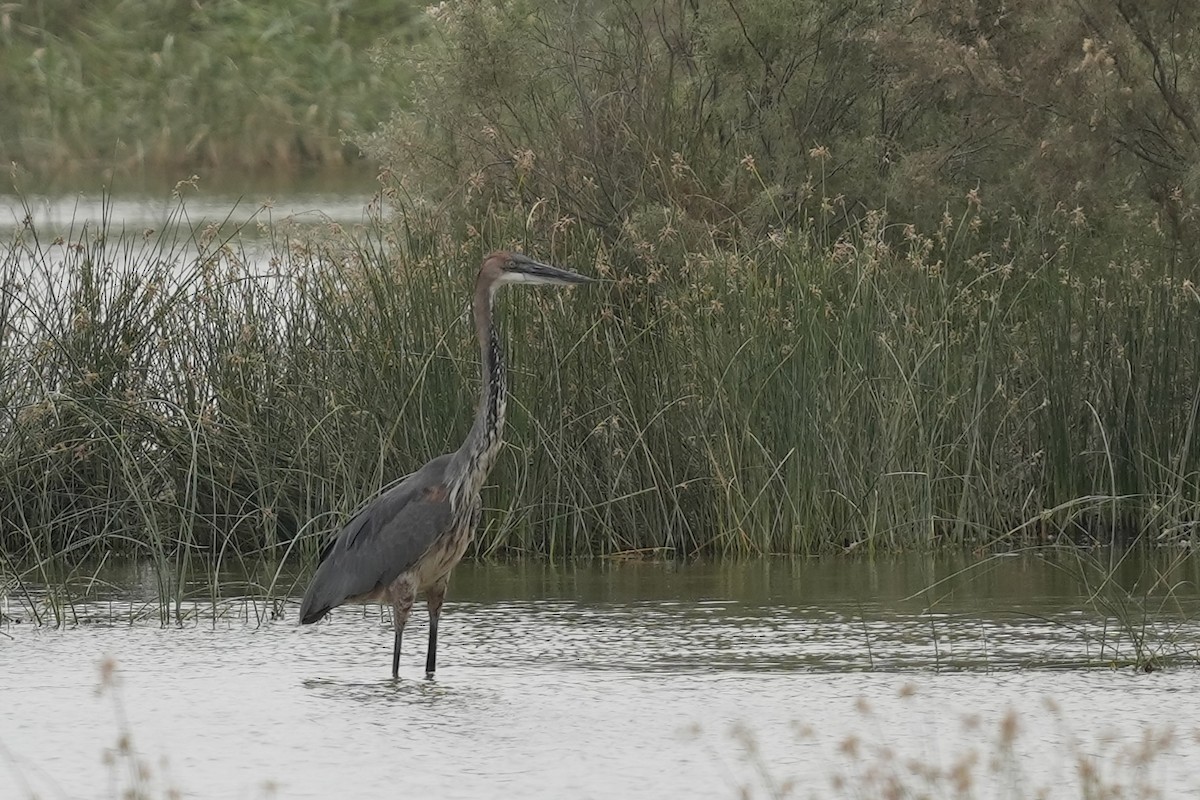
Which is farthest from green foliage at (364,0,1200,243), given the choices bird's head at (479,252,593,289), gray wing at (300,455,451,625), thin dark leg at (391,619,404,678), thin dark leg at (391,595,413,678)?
thin dark leg at (391,619,404,678)

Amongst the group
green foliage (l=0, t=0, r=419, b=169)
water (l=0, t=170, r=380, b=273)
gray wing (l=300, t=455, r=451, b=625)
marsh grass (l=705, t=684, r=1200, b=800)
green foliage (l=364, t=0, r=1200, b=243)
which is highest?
green foliage (l=0, t=0, r=419, b=169)

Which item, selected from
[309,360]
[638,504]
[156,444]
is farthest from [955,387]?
[156,444]

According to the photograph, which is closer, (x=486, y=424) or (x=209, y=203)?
(x=486, y=424)

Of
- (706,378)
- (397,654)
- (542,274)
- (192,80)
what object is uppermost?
(192,80)

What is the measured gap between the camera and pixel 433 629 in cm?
691

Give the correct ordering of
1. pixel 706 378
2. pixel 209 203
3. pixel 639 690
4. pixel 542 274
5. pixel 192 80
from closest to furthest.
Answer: pixel 639 690, pixel 542 274, pixel 706 378, pixel 209 203, pixel 192 80

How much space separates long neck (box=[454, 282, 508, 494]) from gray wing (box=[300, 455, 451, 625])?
0.09 meters

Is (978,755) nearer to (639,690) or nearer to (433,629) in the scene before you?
(639,690)

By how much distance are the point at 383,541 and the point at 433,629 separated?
0.33m

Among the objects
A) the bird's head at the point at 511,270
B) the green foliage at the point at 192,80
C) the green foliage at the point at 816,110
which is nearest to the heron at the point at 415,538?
the bird's head at the point at 511,270

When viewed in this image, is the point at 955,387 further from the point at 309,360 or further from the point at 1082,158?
the point at 309,360

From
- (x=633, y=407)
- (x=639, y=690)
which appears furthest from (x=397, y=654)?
(x=633, y=407)

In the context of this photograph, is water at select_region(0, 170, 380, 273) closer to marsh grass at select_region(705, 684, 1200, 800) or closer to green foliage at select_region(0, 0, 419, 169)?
green foliage at select_region(0, 0, 419, 169)

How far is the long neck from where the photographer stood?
23.4 ft
